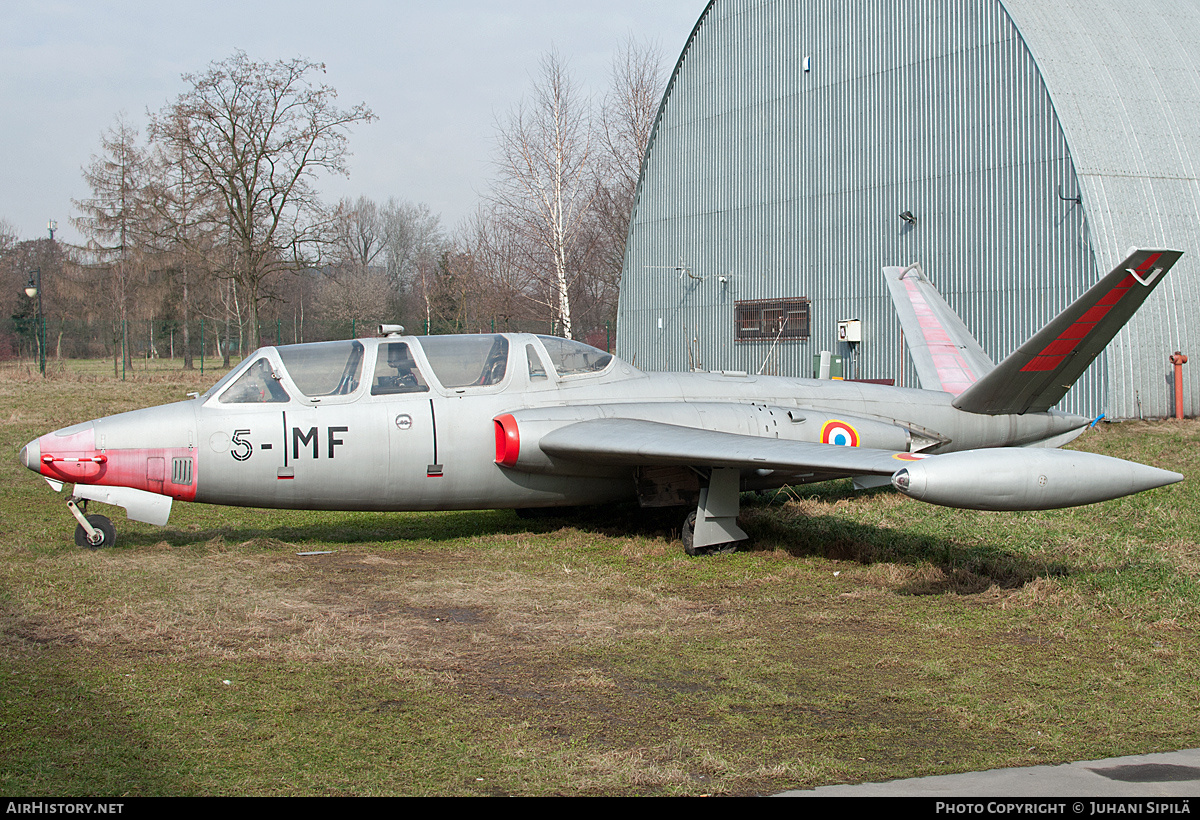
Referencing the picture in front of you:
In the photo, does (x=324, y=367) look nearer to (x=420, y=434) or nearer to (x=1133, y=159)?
(x=420, y=434)

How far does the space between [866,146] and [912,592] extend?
17964 millimetres

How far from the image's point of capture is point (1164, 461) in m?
14.2

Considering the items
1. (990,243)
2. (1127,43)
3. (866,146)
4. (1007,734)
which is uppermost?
(1127,43)

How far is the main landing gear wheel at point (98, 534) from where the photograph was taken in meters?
9.12

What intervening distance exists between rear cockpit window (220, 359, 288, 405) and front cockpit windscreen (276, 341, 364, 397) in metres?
0.17

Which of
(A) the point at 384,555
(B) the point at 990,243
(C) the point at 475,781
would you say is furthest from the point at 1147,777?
(B) the point at 990,243

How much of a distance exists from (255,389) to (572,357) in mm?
3440

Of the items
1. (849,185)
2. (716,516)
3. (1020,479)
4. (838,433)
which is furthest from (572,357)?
(849,185)

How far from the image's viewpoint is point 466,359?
9938 mm

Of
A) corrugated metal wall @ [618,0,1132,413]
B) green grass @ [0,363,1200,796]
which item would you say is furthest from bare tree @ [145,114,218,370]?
green grass @ [0,363,1200,796]

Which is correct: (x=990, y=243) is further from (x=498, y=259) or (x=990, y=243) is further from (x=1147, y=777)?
(x=498, y=259)

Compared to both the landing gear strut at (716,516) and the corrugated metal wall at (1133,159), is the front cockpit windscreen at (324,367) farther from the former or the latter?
the corrugated metal wall at (1133,159)

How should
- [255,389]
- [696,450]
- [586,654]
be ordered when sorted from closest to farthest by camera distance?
[586,654] → [696,450] → [255,389]

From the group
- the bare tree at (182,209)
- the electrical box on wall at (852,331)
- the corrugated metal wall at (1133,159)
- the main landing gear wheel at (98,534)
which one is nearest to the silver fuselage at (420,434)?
the main landing gear wheel at (98,534)
